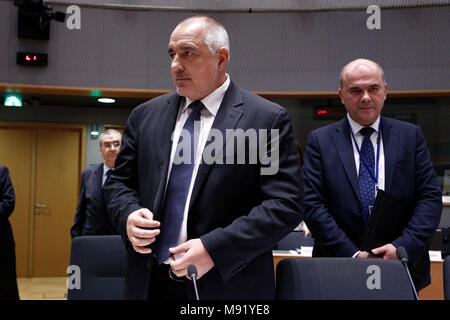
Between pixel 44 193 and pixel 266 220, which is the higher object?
pixel 266 220

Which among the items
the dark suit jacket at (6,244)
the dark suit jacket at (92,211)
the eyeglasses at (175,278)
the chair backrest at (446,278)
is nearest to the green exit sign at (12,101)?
the dark suit jacket at (6,244)

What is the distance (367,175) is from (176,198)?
78cm

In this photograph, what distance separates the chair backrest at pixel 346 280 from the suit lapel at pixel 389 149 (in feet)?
1.56

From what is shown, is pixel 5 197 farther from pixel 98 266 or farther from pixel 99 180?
pixel 98 266

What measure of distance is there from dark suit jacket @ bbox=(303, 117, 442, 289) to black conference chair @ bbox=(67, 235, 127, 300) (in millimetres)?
851

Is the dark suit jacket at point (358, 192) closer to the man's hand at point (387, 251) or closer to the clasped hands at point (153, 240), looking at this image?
the man's hand at point (387, 251)

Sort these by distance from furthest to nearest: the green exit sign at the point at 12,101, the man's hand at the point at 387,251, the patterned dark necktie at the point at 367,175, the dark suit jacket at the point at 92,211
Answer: the green exit sign at the point at 12,101, the dark suit jacket at the point at 92,211, the patterned dark necktie at the point at 367,175, the man's hand at the point at 387,251

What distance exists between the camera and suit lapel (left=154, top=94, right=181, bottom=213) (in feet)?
3.96

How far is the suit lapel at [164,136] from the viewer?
1206 mm

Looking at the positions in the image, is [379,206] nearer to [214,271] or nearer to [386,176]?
[386,176]

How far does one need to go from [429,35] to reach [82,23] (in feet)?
13.2

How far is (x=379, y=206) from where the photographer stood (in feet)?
4.85

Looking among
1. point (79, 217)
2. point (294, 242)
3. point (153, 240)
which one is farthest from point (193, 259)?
point (79, 217)

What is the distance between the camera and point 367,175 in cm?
163
